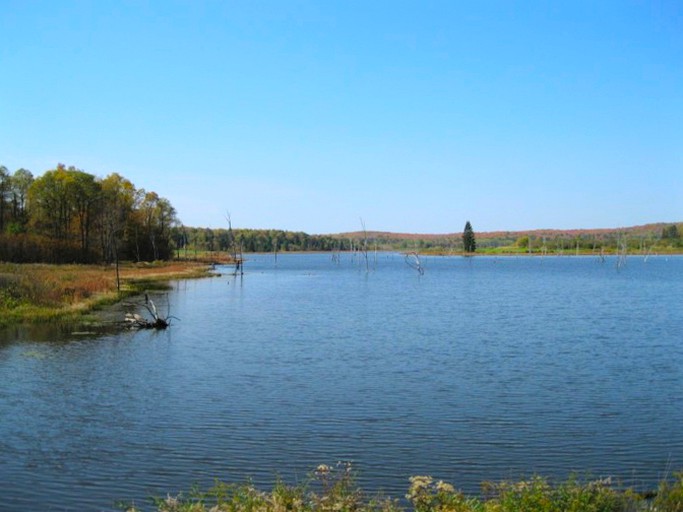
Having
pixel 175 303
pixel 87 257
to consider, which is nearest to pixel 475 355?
pixel 175 303

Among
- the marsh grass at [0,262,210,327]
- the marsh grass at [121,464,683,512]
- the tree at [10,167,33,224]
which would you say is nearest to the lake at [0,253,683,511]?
the marsh grass at [121,464,683,512]

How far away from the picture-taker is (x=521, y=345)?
25047mm

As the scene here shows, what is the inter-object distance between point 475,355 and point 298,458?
1213 centimetres

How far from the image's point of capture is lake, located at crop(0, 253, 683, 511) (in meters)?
11.4

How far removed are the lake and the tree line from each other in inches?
1335

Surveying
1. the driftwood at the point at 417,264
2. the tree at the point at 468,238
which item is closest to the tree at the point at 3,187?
the driftwood at the point at 417,264

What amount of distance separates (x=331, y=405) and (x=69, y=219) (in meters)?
66.1

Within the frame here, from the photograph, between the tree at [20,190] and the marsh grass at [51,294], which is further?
the tree at [20,190]

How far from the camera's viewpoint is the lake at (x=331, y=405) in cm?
1138

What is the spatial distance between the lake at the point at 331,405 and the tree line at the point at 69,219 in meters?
33.9

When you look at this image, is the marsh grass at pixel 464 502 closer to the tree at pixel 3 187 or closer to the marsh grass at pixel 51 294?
the marsh grass at pixel 51 294

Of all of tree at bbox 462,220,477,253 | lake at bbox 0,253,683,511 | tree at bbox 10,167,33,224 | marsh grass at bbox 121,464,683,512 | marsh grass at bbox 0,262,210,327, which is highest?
tree at bbox 10,167,33,224

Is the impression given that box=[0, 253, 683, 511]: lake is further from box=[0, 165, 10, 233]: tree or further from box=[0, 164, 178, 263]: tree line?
box=[0, 165, 10, 233]: tree

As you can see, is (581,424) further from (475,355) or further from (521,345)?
(521,345)
